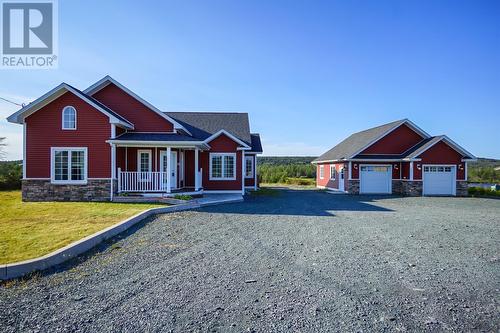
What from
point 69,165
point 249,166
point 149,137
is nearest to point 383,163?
point 249,166

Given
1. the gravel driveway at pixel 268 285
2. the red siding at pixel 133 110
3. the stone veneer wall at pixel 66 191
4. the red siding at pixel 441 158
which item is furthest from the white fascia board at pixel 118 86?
the red siding at pixel 441 158

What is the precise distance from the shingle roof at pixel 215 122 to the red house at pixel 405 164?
8.00 meters

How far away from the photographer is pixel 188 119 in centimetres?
2280

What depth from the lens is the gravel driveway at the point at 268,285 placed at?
3.42m

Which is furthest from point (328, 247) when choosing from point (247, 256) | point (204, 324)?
point (204, 324)

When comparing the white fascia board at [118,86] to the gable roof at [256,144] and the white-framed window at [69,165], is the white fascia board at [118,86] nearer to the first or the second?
the white-framed window at [69,165]

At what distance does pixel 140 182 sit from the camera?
14.6 m

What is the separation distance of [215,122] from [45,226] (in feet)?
52.5

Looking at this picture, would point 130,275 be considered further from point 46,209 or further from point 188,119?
point 188,119

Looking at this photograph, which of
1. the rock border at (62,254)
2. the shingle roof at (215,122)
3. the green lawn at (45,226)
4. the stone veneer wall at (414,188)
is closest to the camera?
the rock border at (62,254)

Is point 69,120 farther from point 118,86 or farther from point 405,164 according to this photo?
point 405,164

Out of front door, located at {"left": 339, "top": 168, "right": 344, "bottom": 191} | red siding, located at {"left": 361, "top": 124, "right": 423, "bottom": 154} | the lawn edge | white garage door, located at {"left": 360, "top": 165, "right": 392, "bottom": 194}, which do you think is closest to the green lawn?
the lawn edge

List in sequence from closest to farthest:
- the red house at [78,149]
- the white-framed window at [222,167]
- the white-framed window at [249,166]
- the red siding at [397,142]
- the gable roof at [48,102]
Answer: the gable roof at [48,102], the red house at [78,149], the white-framed window at [222,167], the white-framed window at [249,166], the red siding at [397,142]

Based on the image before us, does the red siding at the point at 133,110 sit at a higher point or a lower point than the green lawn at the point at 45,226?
higher
